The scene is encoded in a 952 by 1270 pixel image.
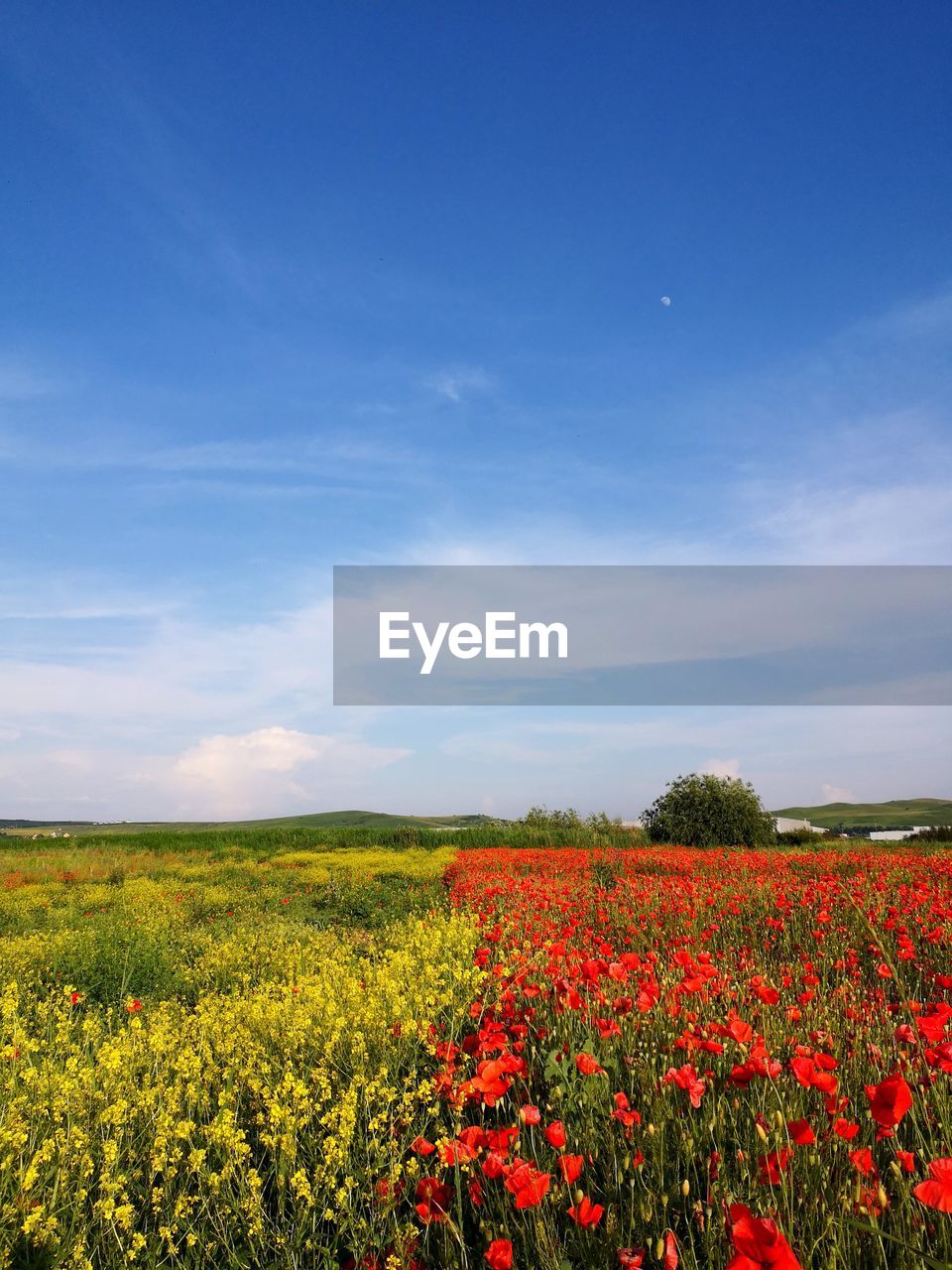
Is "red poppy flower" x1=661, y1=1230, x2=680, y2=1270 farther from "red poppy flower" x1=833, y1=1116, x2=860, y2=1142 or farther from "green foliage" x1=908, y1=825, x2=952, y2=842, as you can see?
"green foliage" x1=908, y1=825, x2=952, y2=842

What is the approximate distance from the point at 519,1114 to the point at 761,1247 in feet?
5.72

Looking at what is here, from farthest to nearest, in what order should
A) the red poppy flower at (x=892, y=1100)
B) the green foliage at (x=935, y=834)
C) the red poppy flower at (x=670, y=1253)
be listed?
the green foliage at (x=935, y=834) → the red poppy flower at (x=670, y=1253) → the red poppy flower at (x=892, y=1100)

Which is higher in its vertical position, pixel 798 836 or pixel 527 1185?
pixel 527 1185

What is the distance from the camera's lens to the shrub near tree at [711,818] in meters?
35.4

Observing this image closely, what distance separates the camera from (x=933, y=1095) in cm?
291

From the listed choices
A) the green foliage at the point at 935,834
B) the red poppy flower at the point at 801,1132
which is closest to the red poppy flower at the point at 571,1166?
the red poppy flower at the point at 801,1132

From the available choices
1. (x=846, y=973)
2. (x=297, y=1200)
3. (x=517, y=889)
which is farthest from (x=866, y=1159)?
(x=517, y=889)

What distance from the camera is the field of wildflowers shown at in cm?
227

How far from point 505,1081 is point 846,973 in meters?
4.19

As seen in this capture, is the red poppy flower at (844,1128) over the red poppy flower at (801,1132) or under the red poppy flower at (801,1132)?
under

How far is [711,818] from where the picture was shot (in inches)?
1420

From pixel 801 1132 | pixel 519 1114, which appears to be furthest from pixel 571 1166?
pixel 519 1114

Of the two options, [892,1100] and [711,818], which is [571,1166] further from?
[711,818]

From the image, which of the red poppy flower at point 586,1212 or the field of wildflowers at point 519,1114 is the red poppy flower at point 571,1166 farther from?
the red poppy flower at point 586,1212
